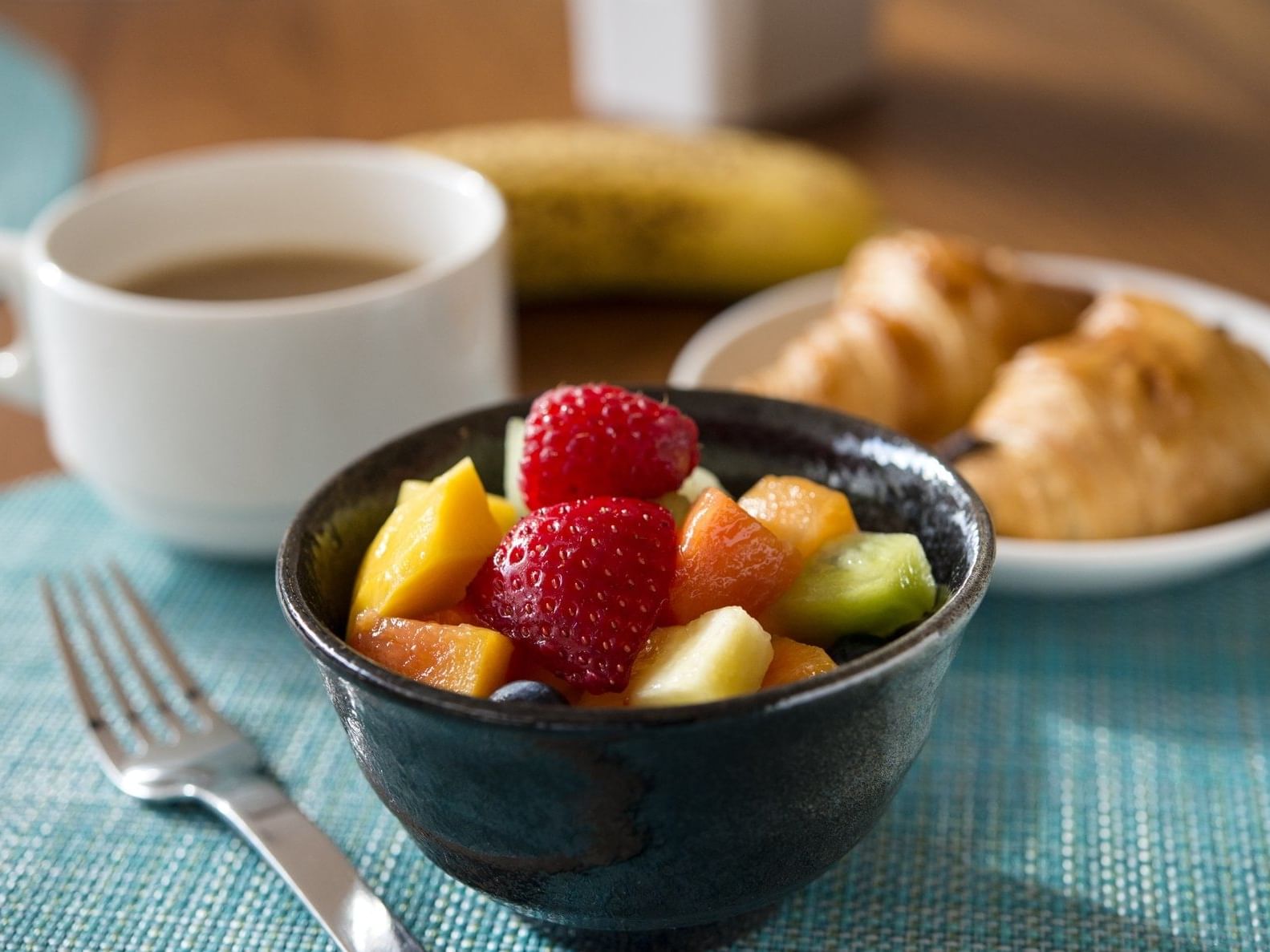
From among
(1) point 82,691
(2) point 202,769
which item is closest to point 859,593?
(2) point 202,769

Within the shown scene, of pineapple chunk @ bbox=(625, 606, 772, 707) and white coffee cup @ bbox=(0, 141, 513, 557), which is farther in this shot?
white coffee cup @ bbox=(0, 141, 513, 557)

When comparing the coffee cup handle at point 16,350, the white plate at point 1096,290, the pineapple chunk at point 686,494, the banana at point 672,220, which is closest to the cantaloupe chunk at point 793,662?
the pineapple chunk at point 686,494

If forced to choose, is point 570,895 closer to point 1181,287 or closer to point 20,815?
point 20,815

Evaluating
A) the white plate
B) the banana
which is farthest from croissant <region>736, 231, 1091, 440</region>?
the banana

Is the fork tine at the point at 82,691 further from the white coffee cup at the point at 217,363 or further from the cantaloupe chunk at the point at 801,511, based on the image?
the cantaloupe chunk at the point at 801,511

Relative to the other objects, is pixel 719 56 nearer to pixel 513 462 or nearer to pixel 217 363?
pixel 217 363

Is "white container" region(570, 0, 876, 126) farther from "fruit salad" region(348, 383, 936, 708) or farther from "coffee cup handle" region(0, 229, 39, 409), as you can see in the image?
"fruit salad" region(348, 383, 936, 708)
